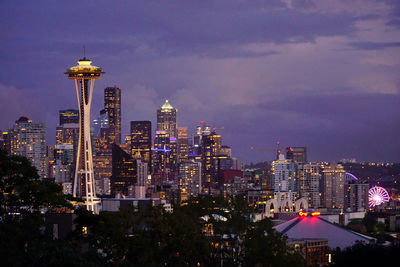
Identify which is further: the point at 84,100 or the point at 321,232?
the point at 84,100

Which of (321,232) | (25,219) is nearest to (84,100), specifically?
(321,232)

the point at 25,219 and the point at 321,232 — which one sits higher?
the point at 25,219

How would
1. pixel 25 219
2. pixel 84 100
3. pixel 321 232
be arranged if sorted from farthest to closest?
1. pixel 84 100
2. pixel 321 232
3. pixel 25 219

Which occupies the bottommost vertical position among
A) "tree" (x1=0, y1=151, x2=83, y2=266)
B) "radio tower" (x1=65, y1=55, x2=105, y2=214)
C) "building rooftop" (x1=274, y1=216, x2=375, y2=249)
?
"building rooftop" (x1=274, y1=216, x2=375, y2=249)

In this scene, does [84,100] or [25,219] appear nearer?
[25,219]

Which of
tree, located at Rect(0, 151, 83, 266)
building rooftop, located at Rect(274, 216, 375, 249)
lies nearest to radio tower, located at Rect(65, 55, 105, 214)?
building rooftop, located at Rect(274, 216, 375, 249)

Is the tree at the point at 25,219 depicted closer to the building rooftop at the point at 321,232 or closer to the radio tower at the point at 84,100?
the building rooftop at the point at 321,232

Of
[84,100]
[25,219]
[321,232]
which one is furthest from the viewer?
[84,100]

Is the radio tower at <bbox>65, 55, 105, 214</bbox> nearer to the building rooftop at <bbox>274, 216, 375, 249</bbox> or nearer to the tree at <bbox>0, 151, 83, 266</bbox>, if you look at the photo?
the building rooftop at <bbox>274, 216, 375, 249</bbox>

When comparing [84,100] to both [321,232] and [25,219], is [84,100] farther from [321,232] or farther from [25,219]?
[25,219]

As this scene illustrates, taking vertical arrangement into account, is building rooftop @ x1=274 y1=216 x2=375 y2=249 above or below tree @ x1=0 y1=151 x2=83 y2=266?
below

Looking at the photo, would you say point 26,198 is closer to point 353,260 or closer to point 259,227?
point 259,227

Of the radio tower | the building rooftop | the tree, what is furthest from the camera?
the radio tower

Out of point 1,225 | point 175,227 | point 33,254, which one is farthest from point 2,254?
point 175,227
